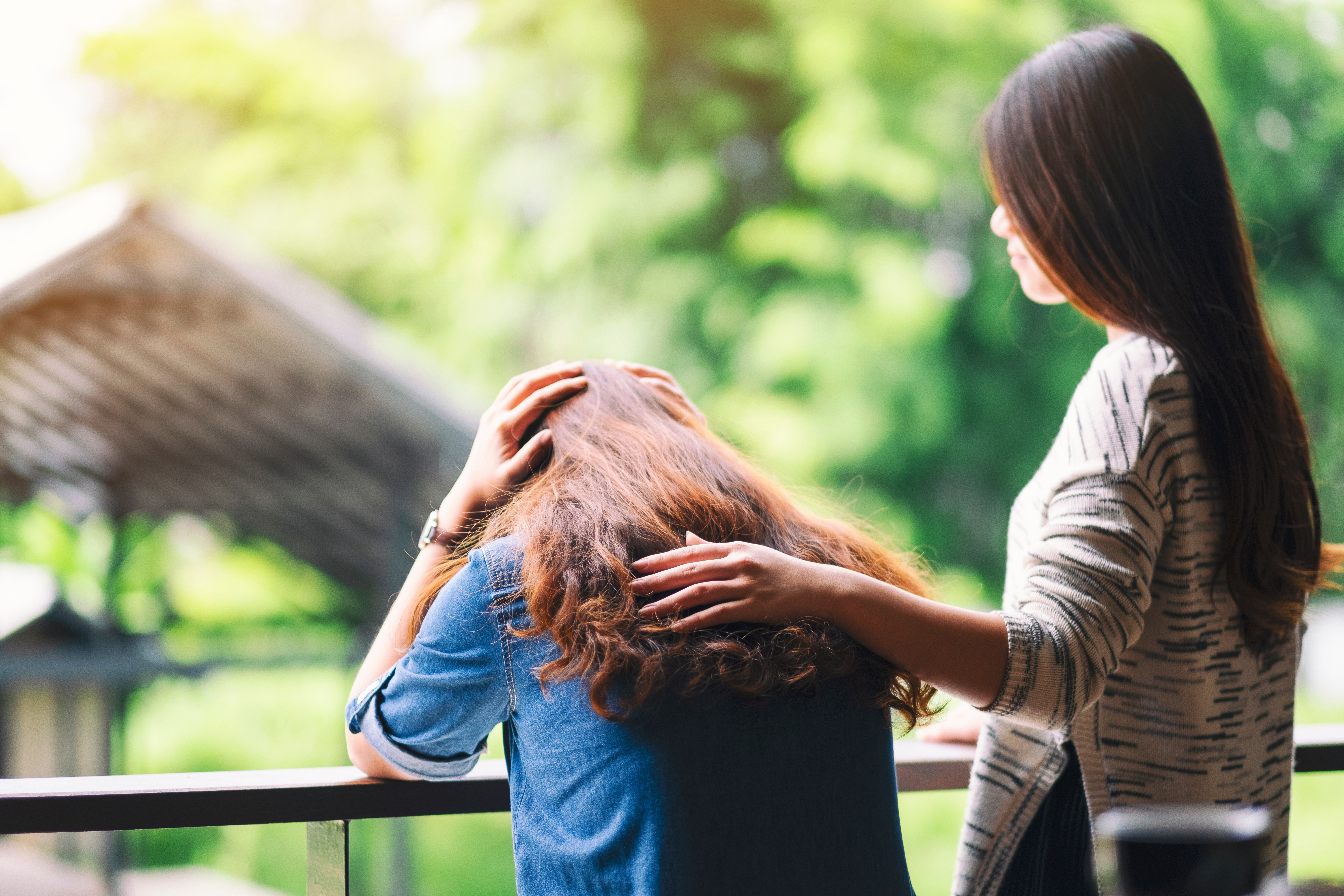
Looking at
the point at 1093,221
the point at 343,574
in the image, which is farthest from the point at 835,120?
the point at 1093,221

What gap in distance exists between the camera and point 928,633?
2.89ft

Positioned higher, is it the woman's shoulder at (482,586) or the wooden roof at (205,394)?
the wooden roof at (205,394)

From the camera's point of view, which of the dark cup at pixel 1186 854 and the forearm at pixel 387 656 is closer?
the dark cup at pixel 1186 854

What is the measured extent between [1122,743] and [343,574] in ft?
17.9

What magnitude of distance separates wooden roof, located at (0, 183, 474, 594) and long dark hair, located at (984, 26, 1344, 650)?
256 centimetres

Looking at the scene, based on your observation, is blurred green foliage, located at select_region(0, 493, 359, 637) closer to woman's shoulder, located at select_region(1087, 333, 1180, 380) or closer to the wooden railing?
the wooden railing

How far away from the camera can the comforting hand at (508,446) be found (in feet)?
3.39

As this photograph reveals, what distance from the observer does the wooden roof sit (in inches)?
142

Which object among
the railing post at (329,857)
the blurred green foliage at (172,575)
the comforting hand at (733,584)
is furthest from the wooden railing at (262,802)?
the blurred green foliage at (172,575)

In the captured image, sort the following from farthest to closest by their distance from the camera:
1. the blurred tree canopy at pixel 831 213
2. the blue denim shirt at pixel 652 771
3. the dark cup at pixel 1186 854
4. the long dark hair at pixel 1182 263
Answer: the blurred tree canopy at pixel 831 213 → the long dark hair at pixel 1182 263 → the blue denim shirt at pixel 652 771 → the dark cup at pixel 1186 854

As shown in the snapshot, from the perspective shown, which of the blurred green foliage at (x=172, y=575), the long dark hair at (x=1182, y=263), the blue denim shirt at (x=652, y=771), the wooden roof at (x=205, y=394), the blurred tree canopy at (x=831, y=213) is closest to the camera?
the blue denim shirt at (x=652, y=771)

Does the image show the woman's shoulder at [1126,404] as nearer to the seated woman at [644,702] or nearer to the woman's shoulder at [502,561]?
the seated woman at [644,702]

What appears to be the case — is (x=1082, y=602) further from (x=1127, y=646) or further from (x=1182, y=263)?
(x=1182, y=263)

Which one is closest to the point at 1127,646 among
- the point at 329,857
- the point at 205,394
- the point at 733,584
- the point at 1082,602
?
the point at 1082,602
